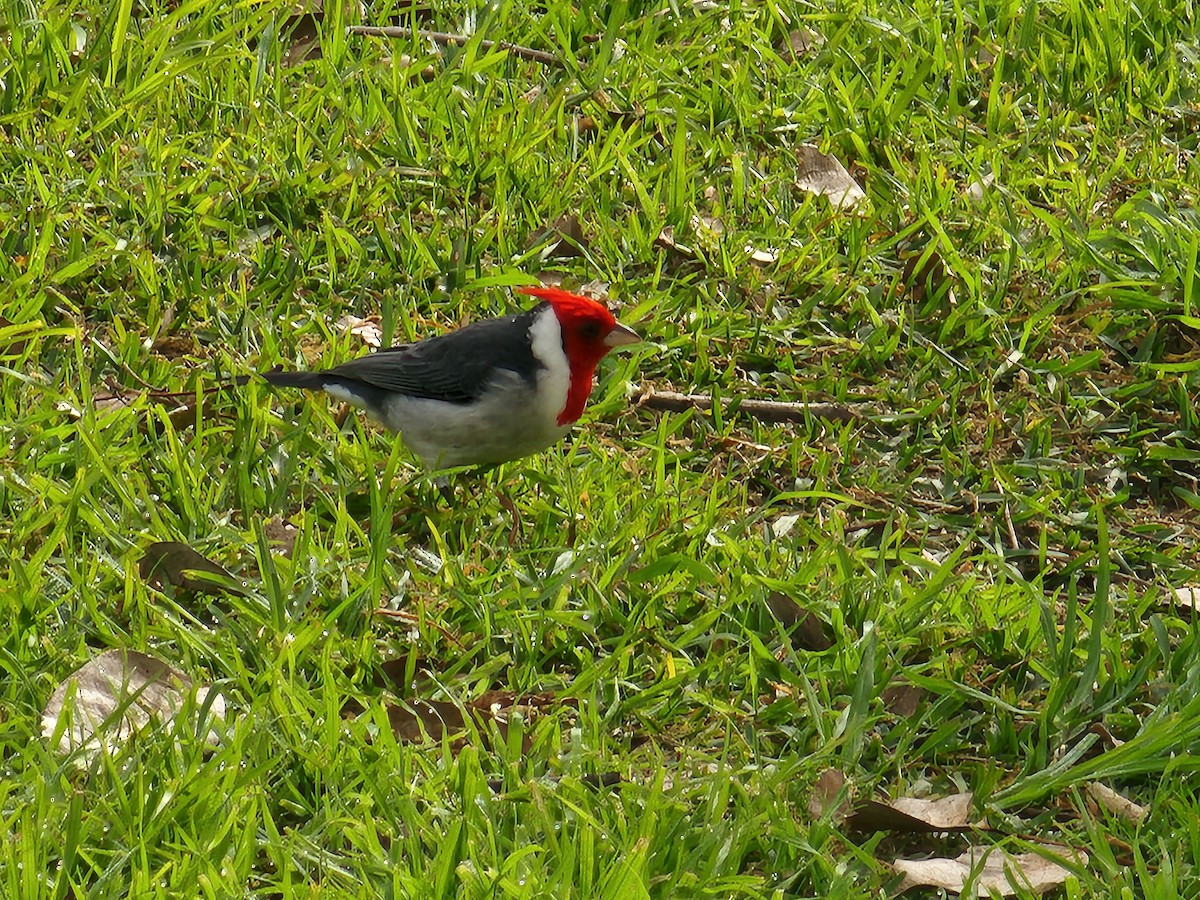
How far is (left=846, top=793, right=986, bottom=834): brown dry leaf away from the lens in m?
3.33

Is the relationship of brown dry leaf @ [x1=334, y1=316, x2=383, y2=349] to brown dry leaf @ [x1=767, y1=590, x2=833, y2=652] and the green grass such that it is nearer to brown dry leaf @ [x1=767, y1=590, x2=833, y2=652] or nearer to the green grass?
the green grass

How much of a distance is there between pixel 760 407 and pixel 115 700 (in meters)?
1.98

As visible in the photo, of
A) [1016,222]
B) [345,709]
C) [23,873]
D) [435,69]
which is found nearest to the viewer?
[23,873]

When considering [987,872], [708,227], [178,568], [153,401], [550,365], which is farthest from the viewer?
[708,227]

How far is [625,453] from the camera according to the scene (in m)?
4.44

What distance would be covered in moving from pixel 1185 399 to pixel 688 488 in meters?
1.43

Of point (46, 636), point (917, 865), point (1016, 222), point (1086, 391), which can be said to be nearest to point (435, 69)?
point (1016, 222)

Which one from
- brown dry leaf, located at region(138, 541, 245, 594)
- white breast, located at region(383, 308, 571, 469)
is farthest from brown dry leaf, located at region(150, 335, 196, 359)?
brown dry leaf, located at region(138, 541, 245, 594)

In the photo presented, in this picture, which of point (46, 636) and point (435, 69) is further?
point (435, 69)

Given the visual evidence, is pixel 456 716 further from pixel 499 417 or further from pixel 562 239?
pixel 562 239

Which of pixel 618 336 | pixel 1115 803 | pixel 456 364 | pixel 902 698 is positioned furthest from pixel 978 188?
pixel 1115 803

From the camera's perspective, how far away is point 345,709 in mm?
3549

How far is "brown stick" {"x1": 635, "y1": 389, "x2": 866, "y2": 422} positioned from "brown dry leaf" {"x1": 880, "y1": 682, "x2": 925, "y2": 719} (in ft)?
3.69

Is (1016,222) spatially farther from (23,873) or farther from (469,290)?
(23,873)
